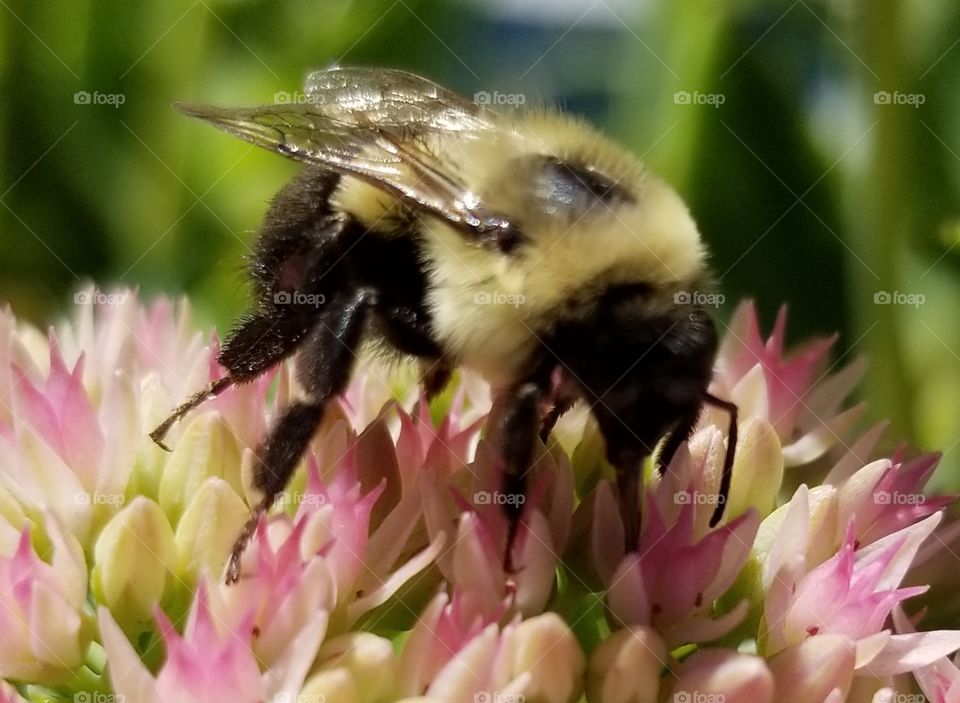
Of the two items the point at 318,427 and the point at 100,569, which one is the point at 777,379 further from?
the point at 100,569

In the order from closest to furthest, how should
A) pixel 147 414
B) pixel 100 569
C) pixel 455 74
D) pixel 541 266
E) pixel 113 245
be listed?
pixel 541 266 → pixel 100 569 → pixel 147 414 → pixel 113 245 → pixel 455 74

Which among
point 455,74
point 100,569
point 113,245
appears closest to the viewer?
point 100,569

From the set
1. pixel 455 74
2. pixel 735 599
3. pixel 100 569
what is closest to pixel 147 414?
pixel 100 569
